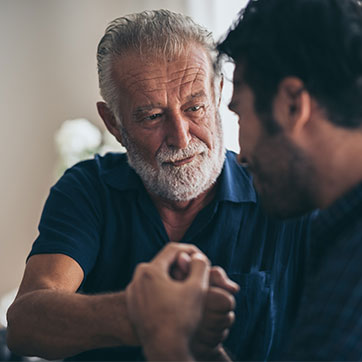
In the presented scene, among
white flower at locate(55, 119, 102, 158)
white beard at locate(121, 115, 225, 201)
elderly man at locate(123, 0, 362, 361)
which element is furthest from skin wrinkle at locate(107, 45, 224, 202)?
white flower at locate(55, 119, 102, 158)

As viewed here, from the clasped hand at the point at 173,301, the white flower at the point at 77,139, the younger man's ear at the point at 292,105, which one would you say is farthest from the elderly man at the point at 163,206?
the white flower at the point at 77,139

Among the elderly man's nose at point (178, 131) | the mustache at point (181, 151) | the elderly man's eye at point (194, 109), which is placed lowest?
the mustache at point (181, 151)

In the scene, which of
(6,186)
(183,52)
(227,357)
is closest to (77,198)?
(183,52)

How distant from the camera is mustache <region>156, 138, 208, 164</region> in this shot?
154 cm

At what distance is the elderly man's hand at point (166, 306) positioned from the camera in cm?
86

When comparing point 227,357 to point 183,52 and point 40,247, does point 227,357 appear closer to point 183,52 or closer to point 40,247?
point 40,247

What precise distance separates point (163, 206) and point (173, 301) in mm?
797

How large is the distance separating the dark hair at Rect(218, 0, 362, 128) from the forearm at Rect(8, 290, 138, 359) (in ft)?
1.80

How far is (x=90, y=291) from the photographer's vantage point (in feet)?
5.25

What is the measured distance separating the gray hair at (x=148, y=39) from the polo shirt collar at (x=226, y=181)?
0.59 feet

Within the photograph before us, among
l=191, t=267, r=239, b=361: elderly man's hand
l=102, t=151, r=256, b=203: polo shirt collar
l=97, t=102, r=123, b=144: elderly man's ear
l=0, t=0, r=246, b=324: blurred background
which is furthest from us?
l=0, t=0, r=246, b=324: blurred background

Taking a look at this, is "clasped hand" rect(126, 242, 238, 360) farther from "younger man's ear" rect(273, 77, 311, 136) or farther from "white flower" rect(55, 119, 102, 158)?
"white flower" rect(55, 119, 102, 158)

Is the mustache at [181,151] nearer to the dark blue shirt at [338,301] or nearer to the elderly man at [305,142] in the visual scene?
the elderly man at [305,142]

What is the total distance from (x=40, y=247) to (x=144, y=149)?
42cm
